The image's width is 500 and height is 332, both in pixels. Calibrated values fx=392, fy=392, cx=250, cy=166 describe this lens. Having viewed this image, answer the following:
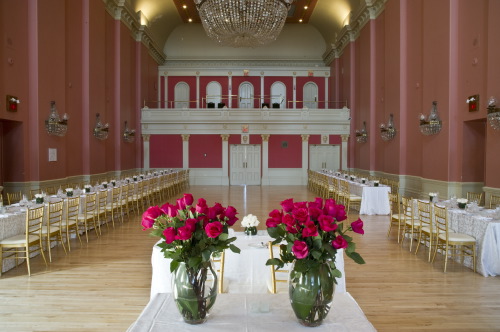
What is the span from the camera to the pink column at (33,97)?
909 centimetres

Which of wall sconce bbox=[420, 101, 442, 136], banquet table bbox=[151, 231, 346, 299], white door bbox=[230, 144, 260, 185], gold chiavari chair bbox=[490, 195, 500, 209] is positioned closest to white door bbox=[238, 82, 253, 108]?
white door bbox=[230, 144, 260, 185]

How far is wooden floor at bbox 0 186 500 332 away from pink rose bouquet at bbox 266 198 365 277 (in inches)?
93.6

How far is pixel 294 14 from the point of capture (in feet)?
65.8

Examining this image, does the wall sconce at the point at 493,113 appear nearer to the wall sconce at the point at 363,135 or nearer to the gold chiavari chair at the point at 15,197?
the wall sconce at the point at 363,135

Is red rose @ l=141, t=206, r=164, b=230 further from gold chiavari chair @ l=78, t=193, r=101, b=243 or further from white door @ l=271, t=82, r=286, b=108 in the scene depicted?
white door @ l=271, t=82, r=286, b=108


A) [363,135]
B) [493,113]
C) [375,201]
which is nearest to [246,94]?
[363,135]

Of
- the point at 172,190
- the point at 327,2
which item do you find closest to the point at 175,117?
the point at 172,190

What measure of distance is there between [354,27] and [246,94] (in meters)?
7.22

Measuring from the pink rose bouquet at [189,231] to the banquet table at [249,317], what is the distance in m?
0.25

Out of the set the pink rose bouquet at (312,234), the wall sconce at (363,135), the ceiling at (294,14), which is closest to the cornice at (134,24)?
the ceiling at (294,14)

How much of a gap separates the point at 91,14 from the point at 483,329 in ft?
41.8

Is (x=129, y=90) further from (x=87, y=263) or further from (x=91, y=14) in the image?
(x=87, y=263)

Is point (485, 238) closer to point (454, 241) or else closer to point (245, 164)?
point (454, 241)

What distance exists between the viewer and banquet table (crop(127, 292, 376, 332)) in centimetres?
165
